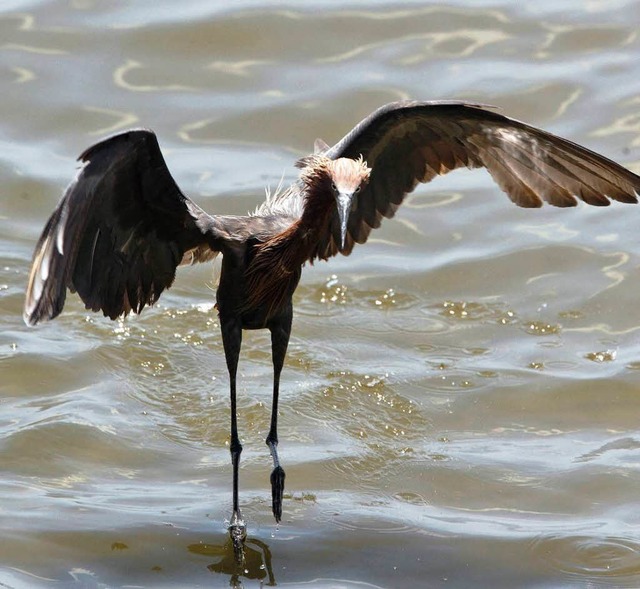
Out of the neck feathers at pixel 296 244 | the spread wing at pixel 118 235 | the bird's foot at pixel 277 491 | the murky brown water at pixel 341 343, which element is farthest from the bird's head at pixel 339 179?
the murky brown water at pixel 341 343

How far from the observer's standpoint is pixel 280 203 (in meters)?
8.20

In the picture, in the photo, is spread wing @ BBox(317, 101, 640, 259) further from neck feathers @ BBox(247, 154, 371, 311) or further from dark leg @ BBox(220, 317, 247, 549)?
dark leg @ BBox(220, 317, 247, 549)

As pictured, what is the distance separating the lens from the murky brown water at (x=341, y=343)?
24.2 ft

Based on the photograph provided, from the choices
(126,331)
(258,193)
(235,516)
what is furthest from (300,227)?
(258,193)

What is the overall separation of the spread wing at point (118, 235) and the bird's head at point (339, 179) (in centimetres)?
71

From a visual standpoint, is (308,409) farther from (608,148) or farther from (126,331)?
(608,148)

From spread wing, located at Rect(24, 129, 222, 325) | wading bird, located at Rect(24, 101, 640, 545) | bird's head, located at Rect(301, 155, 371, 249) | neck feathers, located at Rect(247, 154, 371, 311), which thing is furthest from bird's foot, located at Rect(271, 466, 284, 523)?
bird's head, located at Rect(301, 155, 371, 249)

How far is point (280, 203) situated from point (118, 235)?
1.26 m

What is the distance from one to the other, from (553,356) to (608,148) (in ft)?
10.8

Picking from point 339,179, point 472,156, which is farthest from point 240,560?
point 472,156

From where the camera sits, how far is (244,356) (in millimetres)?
9789

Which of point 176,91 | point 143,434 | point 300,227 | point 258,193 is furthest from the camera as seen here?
point 176,91

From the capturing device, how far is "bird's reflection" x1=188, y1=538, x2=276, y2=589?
704 cm

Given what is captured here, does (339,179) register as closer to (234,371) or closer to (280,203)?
(280,203)
